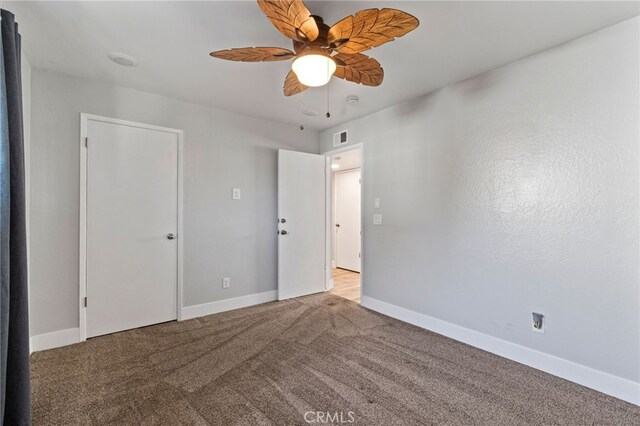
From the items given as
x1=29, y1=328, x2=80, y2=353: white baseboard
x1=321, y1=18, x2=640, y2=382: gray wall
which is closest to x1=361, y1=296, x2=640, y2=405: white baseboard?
x1=321, y1=18, x2=640, y2=382: gray wall

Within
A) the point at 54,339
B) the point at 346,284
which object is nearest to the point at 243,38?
the point at 54,339

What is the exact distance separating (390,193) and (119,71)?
291cm

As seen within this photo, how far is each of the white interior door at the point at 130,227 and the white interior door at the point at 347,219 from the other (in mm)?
3680

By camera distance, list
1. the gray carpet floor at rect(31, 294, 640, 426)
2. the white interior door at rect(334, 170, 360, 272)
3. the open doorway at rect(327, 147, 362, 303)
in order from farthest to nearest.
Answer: the white interior door at rect(334, 170, 360, 272)
the open doorway at rect(327, 147, 362, 303)
the gray carpet floor at rect(31, 294, 640, 426)

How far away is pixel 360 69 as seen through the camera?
196 cm

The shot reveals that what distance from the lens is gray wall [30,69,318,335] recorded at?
2.62 meters

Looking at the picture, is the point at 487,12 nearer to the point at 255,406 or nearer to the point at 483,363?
the point at 483,363

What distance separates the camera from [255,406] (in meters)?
1.86

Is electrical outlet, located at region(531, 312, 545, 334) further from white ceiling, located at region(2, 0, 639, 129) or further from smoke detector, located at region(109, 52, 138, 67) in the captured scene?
smoke detector, located at region(109, 52, 138, 67)

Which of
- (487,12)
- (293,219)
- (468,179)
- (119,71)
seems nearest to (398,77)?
(487,12)

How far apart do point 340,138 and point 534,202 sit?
8.26ft

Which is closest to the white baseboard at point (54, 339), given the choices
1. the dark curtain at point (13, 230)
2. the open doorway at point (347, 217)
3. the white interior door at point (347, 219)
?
the dark curtain at point (13, 230)

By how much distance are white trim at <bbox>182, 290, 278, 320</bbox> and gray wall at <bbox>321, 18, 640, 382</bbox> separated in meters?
1.70

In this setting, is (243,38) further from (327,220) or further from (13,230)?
(327,220)
